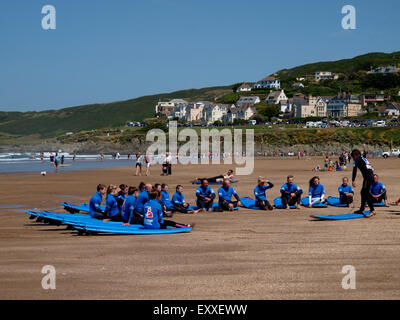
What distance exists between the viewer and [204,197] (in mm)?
14281

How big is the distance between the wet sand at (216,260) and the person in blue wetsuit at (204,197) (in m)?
1.76

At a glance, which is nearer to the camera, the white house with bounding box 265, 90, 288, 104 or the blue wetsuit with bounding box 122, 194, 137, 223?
the blue wetsuit with bounding box 122, 194, 137, 223

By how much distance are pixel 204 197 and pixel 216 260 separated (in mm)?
6532

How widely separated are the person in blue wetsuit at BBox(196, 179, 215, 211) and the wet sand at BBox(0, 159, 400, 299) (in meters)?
1.76

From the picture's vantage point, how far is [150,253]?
840 cm

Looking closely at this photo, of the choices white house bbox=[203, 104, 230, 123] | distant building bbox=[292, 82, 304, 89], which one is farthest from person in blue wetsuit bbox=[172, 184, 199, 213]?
distant building bbox=[292, 82, 304, 89]

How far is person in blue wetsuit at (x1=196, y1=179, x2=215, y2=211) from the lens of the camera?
1430cm

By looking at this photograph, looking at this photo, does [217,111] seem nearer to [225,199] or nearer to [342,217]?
[225,199]

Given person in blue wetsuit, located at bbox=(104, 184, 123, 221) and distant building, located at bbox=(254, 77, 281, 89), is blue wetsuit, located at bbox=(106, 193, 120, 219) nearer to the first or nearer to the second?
person in blue wetsuit, located at bbox=(104, 184, 123, 221)


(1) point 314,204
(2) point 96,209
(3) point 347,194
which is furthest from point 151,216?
(3) point 347,194

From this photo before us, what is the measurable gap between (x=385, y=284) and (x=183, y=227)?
5.42 metres

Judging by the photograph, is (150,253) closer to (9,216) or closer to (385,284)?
(385,284)

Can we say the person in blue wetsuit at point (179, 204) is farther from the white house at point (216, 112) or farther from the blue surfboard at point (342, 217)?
the white house at point (216, 112)
